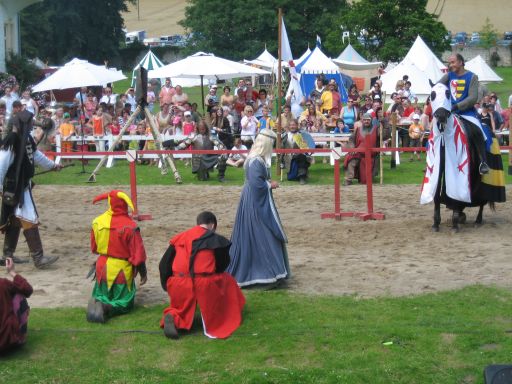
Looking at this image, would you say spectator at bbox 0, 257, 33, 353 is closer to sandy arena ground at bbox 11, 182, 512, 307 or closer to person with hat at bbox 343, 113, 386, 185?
sandy arena ground at bbox 11, 182, 512, 307

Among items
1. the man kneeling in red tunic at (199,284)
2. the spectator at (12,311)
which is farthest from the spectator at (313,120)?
the spectator at (12,311)

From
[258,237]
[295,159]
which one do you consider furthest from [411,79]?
[258,237]

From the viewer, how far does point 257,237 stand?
9.78 m

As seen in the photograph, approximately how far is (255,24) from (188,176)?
35.6 meters

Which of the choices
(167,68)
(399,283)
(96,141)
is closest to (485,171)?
(399,283)

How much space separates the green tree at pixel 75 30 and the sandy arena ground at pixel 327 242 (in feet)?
130

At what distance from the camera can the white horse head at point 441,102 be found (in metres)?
12.2

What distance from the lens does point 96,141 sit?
73.8ft

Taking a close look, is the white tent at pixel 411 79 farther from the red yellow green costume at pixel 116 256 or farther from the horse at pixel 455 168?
the red yellow green costume at pixel 116 256

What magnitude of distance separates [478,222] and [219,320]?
5.70 metres

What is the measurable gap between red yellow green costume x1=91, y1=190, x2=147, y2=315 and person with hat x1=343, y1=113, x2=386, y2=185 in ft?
30.5

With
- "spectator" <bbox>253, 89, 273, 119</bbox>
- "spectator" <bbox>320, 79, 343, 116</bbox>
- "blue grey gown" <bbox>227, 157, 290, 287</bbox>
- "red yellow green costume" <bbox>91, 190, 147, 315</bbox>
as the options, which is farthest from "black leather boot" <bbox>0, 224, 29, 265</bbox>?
"spectator" <bbox>320, 79, 343, 116</bbox>

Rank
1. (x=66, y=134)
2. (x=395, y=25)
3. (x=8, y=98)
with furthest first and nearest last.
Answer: (x=395, y=25)
(x=8, y=98)
(x=66, y=134)

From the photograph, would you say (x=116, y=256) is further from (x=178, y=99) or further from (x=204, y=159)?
(x=178, y=99)
